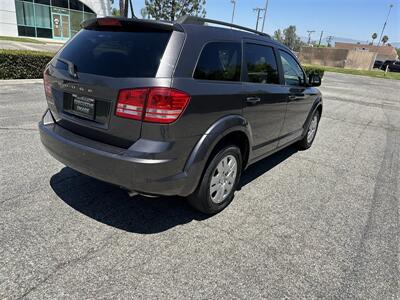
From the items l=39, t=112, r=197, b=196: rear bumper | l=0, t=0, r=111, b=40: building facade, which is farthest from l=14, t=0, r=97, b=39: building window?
l=39, t=112, r=197, b=196: rear bumper

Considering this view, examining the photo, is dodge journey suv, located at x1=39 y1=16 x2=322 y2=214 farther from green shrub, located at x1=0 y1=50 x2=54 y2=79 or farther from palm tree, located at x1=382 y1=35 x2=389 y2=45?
palm tree, located at x1=382 y1=35 x2=389 y2=45

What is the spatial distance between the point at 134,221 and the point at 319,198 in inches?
92.1

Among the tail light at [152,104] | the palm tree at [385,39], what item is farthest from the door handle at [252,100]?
the palm tree at [385,39]

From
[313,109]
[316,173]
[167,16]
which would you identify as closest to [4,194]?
[316,173]

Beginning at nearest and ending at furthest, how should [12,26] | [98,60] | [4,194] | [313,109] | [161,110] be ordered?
[161,110], [98,60], [4,194], [313,109], [12,26]

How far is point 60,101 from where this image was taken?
295cm

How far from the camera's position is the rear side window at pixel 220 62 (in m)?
2.68

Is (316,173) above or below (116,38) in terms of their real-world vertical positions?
below

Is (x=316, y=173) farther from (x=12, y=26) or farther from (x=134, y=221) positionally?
(x=12, y=26)

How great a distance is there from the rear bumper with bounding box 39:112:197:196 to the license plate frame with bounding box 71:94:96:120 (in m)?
0.20

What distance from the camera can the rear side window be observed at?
2677mm

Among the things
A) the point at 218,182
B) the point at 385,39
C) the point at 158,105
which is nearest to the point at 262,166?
the point at 218,182

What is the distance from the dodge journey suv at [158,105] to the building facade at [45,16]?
26.5 m

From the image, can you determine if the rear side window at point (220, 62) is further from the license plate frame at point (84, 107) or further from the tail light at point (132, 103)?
the license plate frame at point (84, 107)
